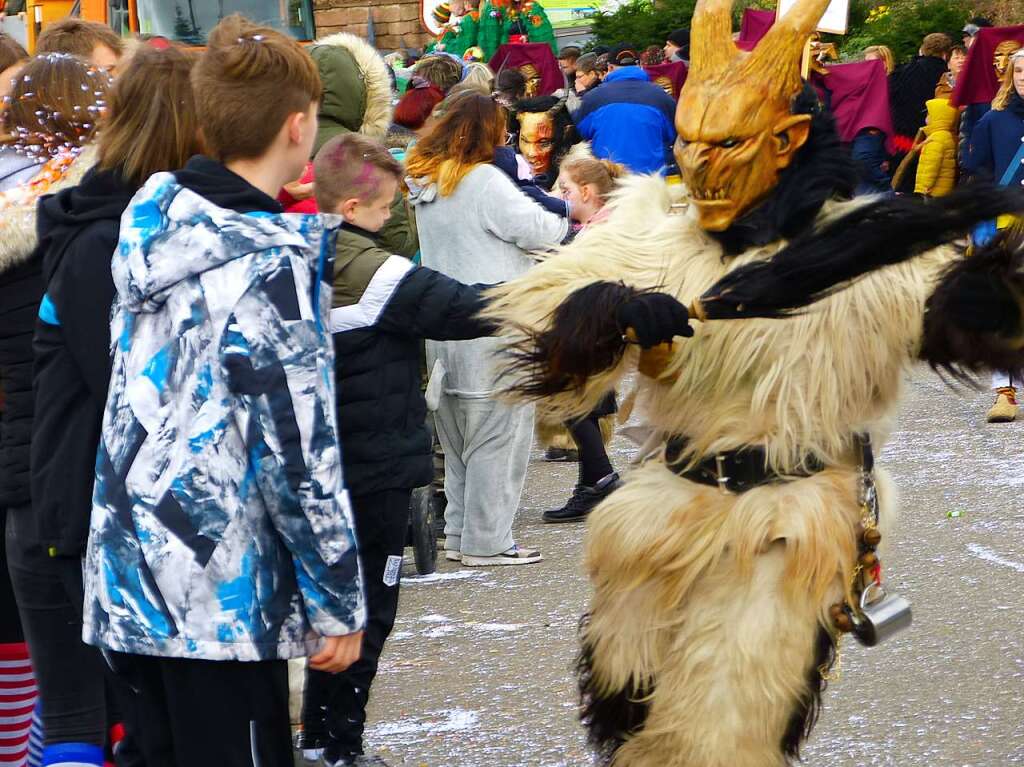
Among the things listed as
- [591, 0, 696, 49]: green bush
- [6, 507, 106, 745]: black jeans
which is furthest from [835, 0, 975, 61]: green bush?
[6, 507, 106, 745]: black jeans

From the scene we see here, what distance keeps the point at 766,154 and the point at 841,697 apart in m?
2.15

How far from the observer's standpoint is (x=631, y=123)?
930cm

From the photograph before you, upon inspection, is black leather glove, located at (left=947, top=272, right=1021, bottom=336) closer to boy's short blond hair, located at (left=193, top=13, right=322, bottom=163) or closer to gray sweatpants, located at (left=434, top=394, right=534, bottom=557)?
boy's short blond hair, located at (left=193, top=13, right=322, bottom=163)

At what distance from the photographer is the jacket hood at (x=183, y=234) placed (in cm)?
257

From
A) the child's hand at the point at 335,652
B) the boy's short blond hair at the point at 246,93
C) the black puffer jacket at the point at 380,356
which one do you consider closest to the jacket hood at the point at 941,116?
the black puffer jacket at the point at 380,356

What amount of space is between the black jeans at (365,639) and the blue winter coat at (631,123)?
17.3ft

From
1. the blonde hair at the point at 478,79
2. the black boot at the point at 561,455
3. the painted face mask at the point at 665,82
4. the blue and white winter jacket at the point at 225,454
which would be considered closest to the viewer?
the blue and white winter jacket at the point at 225,454

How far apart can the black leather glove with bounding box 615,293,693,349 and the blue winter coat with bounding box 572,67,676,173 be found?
19.7ft

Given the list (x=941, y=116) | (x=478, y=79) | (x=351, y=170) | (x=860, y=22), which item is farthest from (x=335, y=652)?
(x=860, y=22)

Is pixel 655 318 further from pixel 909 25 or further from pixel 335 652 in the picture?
pixel 909 25

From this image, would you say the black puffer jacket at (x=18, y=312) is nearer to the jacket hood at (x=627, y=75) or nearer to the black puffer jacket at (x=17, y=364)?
the black puffer jacket at (x=17, y=364)

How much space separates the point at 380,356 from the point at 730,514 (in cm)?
131

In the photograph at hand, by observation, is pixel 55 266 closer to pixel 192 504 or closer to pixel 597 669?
pixel 192 504

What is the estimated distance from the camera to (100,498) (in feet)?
8.79
